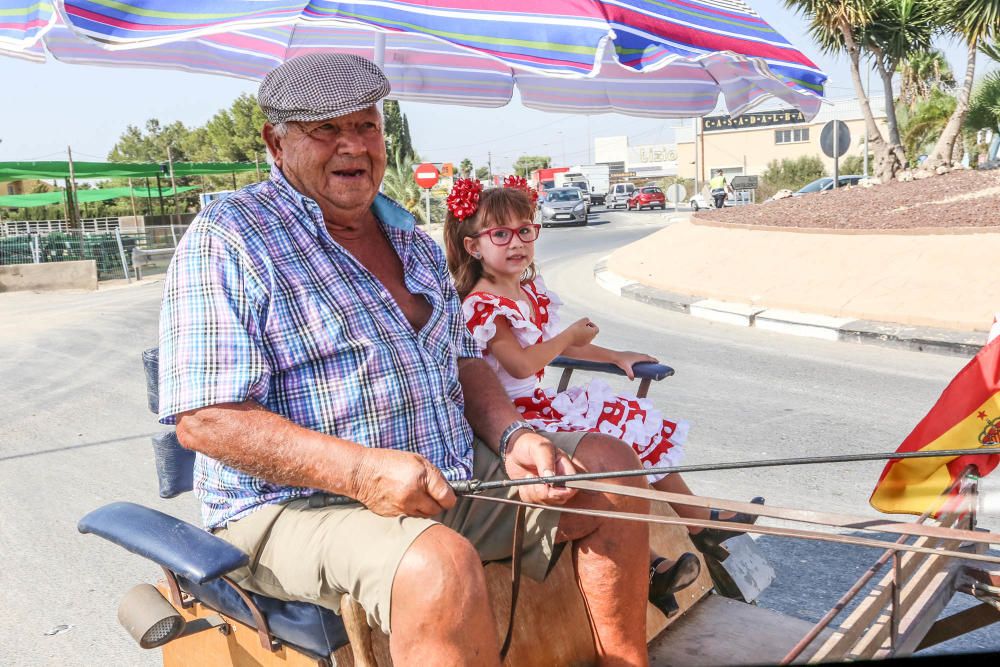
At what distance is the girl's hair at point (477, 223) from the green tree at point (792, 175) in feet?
136

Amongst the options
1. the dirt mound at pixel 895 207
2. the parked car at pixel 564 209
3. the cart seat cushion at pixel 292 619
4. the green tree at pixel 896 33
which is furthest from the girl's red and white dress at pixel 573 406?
the parked car at pixel 564 209

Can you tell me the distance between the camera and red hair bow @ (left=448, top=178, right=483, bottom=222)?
327 cm

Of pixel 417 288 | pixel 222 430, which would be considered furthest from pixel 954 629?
pixel 222 430

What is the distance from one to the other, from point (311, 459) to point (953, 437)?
174 cm

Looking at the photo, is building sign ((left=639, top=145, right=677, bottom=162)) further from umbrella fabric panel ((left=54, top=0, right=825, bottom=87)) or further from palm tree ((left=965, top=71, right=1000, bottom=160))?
umbrella fabric panel ((left=54, top=0, right=825, bottom=87))

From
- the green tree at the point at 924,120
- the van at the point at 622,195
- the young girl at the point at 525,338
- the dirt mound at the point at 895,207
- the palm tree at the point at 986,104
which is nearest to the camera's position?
the young girl at the point at 525,338

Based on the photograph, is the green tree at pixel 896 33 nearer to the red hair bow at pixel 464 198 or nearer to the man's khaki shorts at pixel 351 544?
the red hair bow at pixel 464 198

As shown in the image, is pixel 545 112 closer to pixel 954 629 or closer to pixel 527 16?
pixel 527 16

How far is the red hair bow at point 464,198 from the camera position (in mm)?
3266

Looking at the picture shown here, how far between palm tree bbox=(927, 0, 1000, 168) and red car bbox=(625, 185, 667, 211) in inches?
1034

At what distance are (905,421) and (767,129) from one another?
62226mm

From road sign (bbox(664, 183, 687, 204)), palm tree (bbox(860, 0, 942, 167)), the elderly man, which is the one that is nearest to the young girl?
the elderly man

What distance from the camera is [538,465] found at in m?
2.25

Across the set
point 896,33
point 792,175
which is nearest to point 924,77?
point 792,175
